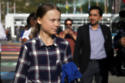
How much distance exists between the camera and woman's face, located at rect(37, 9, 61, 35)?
2846 mm

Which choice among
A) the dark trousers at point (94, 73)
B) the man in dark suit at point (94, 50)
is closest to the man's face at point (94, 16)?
the man in dark suit at point (94, 50)

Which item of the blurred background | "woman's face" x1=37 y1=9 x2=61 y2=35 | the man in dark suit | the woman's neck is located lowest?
the blurred background

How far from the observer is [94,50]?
5070 mm

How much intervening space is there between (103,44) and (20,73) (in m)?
2.45

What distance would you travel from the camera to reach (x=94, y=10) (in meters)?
5.32

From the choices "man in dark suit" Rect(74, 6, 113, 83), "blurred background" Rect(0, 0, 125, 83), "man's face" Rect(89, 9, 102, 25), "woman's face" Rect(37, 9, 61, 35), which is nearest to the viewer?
"woman's face" Rect(37, 9, 61, 35)

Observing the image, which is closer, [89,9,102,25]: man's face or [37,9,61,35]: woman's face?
[37,9,61,35]: woman's face

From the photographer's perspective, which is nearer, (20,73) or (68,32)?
(20,73)

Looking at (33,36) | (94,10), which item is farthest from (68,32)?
(33,36)

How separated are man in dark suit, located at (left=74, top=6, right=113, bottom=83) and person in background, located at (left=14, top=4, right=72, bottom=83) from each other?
219cm

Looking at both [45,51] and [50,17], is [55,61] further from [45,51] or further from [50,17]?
[50,17]

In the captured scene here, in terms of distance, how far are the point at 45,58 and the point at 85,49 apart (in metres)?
2.28

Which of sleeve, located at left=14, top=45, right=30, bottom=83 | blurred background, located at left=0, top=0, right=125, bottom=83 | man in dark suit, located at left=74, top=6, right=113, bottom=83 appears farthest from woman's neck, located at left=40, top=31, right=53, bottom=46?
man in dark suit, located at left=74, top=6, right=113, bottom=83

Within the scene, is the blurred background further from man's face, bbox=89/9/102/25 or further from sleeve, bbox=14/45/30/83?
sleeve, bbox=14/45/30/83
